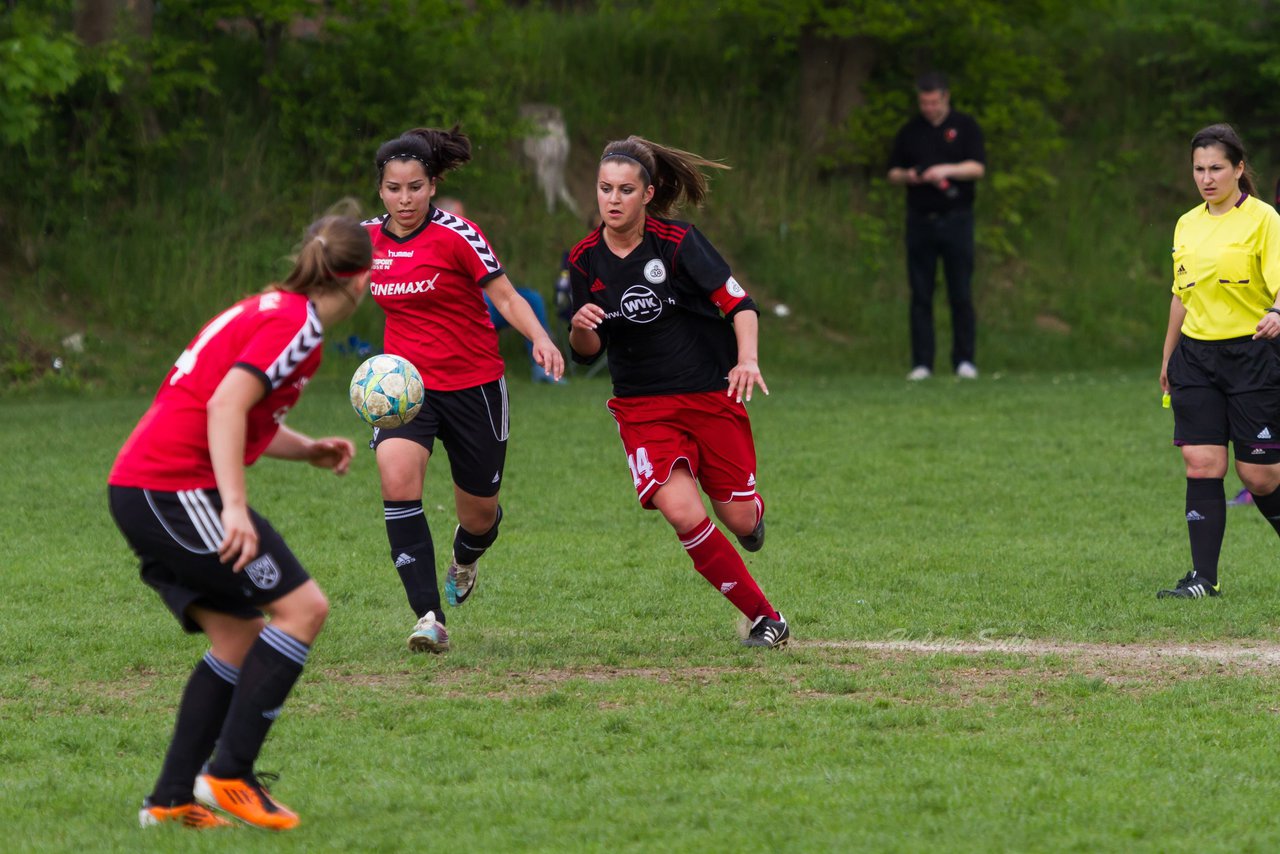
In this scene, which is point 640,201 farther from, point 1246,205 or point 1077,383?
point 1077,383

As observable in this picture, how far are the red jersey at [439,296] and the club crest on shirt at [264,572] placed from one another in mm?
2525

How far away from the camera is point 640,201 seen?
259 inches

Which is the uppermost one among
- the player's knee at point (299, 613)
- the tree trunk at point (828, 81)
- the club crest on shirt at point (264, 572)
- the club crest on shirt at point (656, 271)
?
the tree trunk at point (828, 81)

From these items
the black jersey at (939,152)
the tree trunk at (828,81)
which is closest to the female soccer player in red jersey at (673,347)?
the black jersey at (939,152)

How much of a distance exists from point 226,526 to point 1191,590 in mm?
4972

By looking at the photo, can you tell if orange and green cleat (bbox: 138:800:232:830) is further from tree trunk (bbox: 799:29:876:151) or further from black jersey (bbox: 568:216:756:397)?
tree trunk (bbox: 799:29:876:151)

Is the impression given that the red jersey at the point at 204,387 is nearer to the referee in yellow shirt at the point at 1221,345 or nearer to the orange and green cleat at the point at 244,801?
the orange and green cleat at the point at 244,801

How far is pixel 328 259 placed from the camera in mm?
4457

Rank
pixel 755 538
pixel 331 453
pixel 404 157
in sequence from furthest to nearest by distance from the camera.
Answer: pixel 755 538, pixel 404 157, pixel 331 453

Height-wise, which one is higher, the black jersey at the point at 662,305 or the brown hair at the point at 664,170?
the brown hair at the point at 664,170

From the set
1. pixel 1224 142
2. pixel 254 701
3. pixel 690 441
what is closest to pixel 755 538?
pixel 690 441

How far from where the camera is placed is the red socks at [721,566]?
6.61 meters

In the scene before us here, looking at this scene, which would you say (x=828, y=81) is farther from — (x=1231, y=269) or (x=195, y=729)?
(x=195, y=729)

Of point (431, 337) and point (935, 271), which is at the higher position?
point (431, 337)
